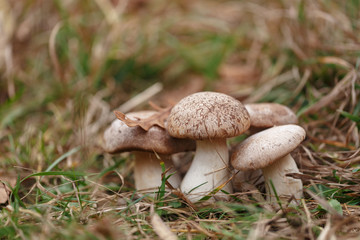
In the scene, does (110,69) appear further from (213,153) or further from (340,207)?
(340,207)

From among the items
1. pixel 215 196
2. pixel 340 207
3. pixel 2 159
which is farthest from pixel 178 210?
pixel 2 159

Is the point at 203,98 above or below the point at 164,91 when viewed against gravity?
above

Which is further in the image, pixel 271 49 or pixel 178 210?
pixel 271 49

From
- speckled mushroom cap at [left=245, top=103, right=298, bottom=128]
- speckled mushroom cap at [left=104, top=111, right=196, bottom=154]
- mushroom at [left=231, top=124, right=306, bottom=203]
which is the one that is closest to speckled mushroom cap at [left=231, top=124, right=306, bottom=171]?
mushroom at [left=231, top=124, right=306, bottom=203]

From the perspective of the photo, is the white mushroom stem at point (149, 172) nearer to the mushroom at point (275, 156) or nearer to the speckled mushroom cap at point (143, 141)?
the speckled mushroom cap at point (143, 141)

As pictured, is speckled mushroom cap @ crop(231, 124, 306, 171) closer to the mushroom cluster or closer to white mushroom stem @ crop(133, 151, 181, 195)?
the mushroom cluster

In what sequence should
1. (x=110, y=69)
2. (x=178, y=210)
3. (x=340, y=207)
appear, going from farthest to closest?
(x=110, y=69) → (x=178, y=210) → (x=340, y=207)

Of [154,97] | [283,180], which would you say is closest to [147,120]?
[283,180]

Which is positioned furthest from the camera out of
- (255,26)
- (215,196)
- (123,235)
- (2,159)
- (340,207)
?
(255,26)

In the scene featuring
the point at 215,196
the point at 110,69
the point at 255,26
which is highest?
the point at 255,26
